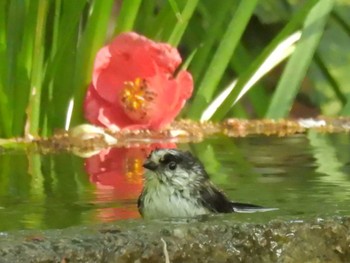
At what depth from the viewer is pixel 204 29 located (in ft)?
12.7

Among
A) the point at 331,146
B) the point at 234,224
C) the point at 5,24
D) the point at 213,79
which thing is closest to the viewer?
the point at 234,224

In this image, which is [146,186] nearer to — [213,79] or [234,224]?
[234,224]

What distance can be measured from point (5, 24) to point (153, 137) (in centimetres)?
45

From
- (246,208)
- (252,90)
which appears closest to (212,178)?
(246,208)

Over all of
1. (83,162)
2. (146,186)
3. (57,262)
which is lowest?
(57,262)

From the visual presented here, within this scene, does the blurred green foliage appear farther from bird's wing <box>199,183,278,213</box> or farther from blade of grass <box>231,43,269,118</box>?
bird's wing <box>199,183,278,213</box>

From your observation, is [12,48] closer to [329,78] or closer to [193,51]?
[193,51]

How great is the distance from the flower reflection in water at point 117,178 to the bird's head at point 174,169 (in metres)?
0.06

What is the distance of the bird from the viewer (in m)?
1.83

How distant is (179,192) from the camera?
75.1 inches

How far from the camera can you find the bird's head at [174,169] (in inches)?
76.2

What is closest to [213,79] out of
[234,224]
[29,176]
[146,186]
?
[29,176]

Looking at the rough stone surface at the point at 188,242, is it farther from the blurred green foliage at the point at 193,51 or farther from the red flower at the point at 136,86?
the red flower at the point at 136,86

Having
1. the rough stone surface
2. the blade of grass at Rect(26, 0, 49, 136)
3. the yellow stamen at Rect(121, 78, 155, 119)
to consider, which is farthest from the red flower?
the rough stone surface
